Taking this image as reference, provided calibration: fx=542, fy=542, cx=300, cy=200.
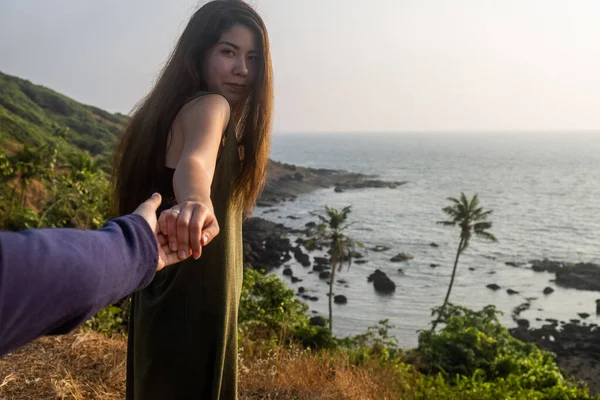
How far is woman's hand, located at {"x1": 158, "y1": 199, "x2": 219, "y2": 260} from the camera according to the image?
107cm

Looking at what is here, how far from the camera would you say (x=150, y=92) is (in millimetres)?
1921

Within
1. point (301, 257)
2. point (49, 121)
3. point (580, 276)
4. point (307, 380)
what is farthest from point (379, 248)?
point (307, 380)

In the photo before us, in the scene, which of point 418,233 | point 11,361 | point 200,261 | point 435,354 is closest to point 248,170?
point 200,261

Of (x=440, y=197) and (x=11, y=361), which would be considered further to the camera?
(x=440, y=197)

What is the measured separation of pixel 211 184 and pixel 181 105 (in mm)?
271

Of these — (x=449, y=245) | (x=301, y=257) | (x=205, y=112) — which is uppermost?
(x=205, y=112)

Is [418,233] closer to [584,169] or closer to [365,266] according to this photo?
[365,266]

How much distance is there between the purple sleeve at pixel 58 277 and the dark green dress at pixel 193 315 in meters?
0.88

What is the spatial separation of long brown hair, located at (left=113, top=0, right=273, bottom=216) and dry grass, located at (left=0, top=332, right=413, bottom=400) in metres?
2.00

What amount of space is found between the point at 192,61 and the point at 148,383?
111 centimetres

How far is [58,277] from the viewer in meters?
0.72

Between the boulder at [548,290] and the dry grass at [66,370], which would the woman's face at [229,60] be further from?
the boulder at [548,290]

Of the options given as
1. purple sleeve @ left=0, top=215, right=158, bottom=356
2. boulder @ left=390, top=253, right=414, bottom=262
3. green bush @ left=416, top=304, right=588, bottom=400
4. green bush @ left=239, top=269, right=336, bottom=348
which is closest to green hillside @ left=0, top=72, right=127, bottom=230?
purple sleeve @ left=0, top=215, right=158, bottom=356

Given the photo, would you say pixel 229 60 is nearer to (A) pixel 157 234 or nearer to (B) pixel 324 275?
(A) pixel 157 234
